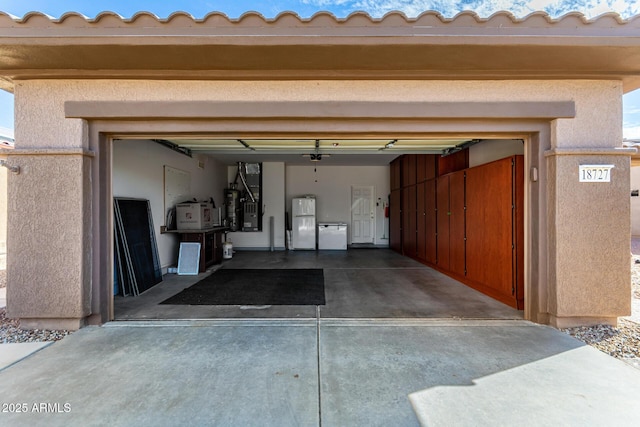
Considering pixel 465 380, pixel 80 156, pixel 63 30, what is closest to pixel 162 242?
pixel 80 156

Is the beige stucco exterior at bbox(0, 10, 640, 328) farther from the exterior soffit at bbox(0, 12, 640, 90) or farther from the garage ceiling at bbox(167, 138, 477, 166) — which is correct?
the garage ceiling at bbox(167, 138, 477, 166)

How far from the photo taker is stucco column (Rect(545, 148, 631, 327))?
2818mm

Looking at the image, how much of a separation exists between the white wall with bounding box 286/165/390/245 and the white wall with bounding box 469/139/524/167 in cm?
509

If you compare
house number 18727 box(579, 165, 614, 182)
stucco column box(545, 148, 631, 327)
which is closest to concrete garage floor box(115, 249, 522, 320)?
stucco column box(545, 148, 631, 327)

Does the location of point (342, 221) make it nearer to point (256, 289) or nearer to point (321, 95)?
point (256, 289)

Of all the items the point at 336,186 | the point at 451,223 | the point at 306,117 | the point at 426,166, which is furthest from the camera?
the point at 336,186

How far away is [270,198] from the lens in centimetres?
926

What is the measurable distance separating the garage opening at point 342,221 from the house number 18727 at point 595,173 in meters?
0.77

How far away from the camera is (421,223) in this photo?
6773 millimetres

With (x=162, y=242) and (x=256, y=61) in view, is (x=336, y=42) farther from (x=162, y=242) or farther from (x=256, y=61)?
(x=162, y=242)

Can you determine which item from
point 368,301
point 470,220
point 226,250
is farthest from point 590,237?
point 226,250

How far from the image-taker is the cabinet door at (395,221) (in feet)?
27.6

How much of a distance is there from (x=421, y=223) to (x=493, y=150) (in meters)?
2.61

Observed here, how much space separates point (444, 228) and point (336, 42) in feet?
14.0
